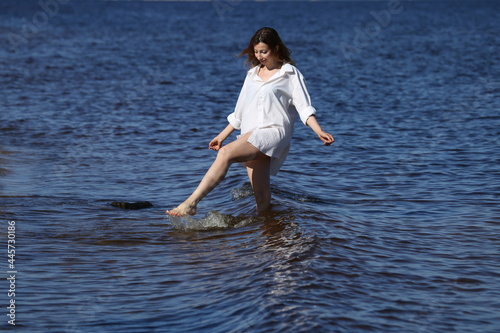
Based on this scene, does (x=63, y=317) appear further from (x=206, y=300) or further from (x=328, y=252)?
(x=328, y=252)

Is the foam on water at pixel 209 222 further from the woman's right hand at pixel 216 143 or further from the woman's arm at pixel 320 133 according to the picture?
the woman's arm at pixel 320 133

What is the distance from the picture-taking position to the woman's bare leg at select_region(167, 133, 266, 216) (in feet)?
21.0

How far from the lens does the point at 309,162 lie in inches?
448

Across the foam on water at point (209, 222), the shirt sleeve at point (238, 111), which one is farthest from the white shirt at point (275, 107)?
the foam on water at point (209, 222)

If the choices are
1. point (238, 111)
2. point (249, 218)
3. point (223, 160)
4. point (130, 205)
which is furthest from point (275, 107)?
point (130, 205)

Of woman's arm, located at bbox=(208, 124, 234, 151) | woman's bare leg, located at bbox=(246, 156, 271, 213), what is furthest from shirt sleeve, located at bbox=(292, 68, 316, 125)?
woman's arm, located at bbox=(208, 124, 234, 151)

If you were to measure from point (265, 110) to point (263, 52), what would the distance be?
0.48 m

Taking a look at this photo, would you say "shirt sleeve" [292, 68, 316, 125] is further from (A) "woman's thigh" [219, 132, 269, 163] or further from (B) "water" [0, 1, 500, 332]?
(B) "water" [0, 1, 500, 332]

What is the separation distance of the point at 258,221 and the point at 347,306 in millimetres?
2554

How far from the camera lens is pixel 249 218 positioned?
7.80m

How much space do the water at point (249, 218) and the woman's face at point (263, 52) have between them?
1.63 metres

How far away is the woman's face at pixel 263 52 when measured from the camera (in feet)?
21.0

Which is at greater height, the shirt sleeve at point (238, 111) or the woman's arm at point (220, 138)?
the shirt sleeve at point (238, 111)

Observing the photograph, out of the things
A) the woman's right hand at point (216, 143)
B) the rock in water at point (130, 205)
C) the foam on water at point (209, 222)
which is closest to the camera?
the woman's right hand at point (216, 143)
